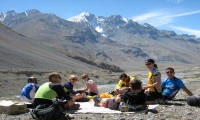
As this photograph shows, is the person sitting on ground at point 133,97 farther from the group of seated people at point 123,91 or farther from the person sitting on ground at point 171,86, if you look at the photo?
the person sitting on ground at point 171,86

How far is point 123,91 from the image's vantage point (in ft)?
46.7

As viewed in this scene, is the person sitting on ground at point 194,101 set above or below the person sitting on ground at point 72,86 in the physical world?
below

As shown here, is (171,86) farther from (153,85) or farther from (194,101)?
(194,101)

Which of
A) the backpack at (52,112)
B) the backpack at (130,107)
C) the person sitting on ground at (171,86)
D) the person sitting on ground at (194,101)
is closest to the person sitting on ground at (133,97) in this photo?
the backpack at (130,107)

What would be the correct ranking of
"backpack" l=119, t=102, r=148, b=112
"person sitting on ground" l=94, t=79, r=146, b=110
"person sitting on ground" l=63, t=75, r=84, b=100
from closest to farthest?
"person sitting on ground" l=94, t=79, r=146, b=110
"backpack" l=119, t=102, r=148, b=112
"person sitting on ground" l=63, t=75, r=84, b=100

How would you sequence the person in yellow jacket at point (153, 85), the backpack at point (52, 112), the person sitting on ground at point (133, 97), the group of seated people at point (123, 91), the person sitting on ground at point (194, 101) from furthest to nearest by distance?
the person in yellow jacket at point (153, 85), the person sitting on ground at point (194, 101), the person sitting on ground at point (133, 97), the group of seated people at point (123, 91), the backpack at point (52, 112)

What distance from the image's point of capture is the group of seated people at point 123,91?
12383 millimetres

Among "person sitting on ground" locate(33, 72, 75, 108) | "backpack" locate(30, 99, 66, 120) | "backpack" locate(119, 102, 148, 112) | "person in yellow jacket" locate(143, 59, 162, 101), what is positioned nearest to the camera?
"backpack" locate(30, 99, 66, 120)

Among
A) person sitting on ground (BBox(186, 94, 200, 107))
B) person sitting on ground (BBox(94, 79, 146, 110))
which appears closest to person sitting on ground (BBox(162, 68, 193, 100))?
person sitting on ground (BBox(186, 94, 200, 107))

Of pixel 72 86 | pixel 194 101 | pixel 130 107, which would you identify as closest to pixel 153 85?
pixel 194 101

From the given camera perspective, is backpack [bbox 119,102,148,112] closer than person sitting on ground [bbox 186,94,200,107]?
Yes

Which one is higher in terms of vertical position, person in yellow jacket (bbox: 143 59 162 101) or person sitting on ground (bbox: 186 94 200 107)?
person in yellow jacket (bbox: 143 59 162 101)

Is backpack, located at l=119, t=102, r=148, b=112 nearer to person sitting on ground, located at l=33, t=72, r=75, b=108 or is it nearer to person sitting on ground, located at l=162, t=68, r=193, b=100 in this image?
person sitting on ground, located at l=33, t=72, r=75, b=108

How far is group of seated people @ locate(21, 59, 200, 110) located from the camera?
40.6 feet
